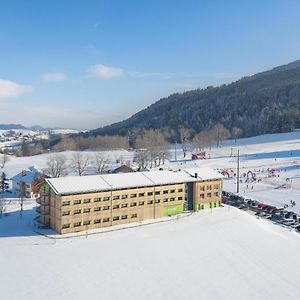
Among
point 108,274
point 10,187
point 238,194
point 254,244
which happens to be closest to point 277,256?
point 254,244

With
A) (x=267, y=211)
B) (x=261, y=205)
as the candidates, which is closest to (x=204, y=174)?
(x=267, y=211)

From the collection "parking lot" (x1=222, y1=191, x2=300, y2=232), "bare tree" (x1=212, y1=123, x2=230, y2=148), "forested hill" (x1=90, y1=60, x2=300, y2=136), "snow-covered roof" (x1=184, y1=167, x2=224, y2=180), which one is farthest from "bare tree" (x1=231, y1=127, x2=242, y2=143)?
"snow-covered roof" (x1=184, y1=167, x2=224, y2=180)

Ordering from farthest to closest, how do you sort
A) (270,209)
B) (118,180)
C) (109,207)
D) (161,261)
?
1. (270,209)
2. (118,180)
3. (109,207)
4. (161,261)

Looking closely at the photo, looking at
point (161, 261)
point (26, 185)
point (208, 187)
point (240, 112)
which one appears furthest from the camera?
point (240, 112)

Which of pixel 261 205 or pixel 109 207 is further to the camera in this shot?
pixel 261 205

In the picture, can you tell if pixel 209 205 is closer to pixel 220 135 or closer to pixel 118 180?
pixel 118 180

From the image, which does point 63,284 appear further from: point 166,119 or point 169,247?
point 166,119
